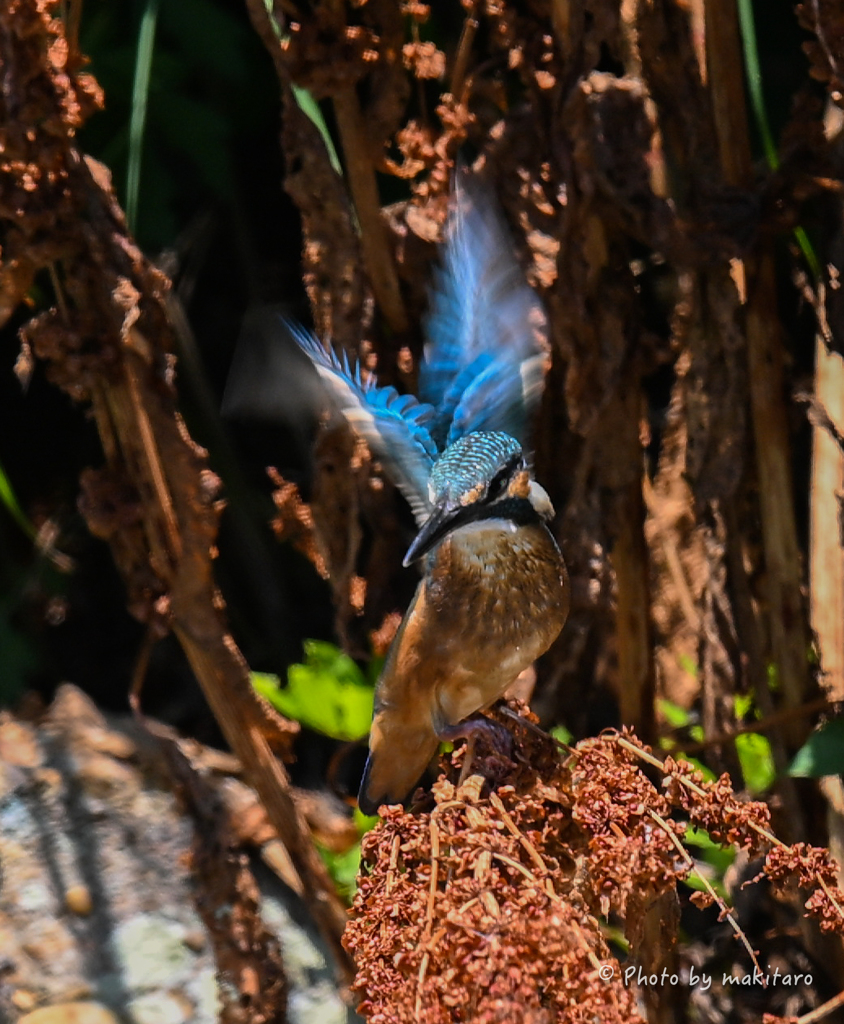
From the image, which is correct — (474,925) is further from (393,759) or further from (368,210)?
(368,210)

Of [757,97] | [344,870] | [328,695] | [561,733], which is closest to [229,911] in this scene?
[344,870]

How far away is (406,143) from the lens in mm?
2195

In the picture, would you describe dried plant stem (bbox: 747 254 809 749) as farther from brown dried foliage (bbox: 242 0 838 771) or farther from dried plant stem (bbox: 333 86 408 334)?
dried plant stem (bbox: 333 86 408 334)

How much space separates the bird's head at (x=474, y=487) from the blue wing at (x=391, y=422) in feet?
0.83

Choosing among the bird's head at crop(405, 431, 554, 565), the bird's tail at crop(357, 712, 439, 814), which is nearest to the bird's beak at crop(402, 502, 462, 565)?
the bird's head at crop(405, 431, 554, 565)

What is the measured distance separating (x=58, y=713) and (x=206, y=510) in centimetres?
103

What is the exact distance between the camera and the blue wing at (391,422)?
1944 mm

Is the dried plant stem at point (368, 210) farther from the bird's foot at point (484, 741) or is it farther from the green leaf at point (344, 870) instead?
the green leaf at point (344, 870)

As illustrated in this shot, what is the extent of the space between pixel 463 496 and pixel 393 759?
1.92 feet

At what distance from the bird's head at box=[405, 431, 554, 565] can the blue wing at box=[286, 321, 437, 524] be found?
0.83ft

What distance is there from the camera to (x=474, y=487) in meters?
1.55

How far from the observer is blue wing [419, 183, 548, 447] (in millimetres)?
1980

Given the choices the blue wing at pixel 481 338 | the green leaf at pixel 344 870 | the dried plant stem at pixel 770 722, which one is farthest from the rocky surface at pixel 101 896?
the blue wing at pixel 481 338

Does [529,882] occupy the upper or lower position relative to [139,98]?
lower
